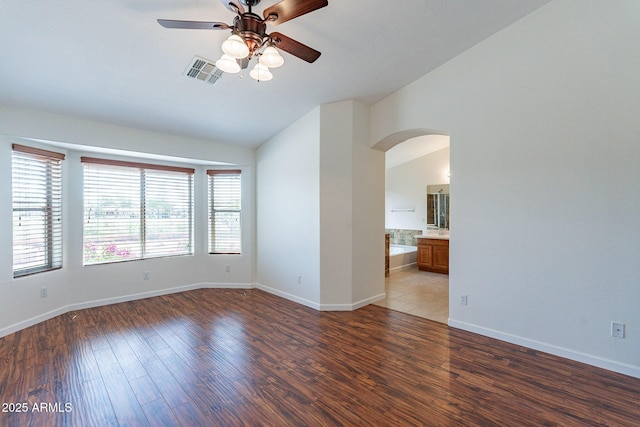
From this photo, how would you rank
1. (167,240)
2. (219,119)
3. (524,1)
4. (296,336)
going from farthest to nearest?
(167,240) < (219,119) < (296,336) < (524,1)

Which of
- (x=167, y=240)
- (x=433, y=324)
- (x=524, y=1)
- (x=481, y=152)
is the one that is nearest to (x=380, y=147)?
(x=481, y=152)

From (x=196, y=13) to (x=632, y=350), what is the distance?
459 cm

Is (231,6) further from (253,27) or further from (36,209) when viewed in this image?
(36,209)

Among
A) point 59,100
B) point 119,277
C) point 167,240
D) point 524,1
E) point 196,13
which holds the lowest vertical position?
point 119,277

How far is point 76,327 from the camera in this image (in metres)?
3.48

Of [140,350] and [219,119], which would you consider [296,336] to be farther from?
[219,119]

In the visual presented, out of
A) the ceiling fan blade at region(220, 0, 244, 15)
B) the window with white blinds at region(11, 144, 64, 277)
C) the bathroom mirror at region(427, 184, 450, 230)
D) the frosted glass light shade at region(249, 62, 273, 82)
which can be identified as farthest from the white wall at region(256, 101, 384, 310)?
the bathroom mirror at region(427, 184, 450, 230)

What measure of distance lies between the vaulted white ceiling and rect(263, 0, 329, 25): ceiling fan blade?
2.05ft

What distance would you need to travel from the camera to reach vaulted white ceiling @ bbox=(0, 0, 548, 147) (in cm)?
232

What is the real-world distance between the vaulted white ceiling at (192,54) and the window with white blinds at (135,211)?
3.10ft

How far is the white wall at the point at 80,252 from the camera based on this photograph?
3320mm

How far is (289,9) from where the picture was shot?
1.78 meters

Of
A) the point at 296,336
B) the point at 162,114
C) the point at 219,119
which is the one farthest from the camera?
the point at 219,119

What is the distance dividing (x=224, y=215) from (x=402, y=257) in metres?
4.13
